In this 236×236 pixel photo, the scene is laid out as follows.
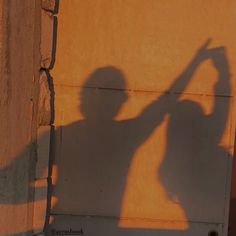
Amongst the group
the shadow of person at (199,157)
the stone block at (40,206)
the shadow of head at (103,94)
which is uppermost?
the shadow of head at (103,94)

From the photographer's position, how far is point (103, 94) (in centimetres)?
213

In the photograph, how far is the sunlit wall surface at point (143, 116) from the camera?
2.09 metres

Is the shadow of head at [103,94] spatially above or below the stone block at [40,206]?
above

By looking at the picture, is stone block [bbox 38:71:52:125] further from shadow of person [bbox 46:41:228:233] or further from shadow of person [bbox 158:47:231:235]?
shadow of person [bbox 158:47:231:235]

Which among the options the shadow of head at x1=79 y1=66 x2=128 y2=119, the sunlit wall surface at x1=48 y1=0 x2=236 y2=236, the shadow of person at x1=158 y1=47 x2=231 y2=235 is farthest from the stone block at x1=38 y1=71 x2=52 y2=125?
the shadow of person at x1=158 y1=47 x2=231 y2=235

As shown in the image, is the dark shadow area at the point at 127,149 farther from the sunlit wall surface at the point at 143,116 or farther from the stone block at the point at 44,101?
the stone block at the point at 44,101

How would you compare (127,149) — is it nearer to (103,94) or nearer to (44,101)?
(103,94)

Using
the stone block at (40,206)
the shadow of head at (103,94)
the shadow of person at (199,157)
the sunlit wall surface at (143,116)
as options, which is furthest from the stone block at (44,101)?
the shadow of person at (199,157)

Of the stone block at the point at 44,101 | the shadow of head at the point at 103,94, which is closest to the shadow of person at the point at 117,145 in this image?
the shadow of head at the point at 103,94

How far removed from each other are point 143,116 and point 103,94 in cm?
30

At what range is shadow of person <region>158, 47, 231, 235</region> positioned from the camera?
83.4 inches

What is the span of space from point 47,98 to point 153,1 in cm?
93

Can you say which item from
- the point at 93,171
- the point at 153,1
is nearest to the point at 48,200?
the point at 93,171

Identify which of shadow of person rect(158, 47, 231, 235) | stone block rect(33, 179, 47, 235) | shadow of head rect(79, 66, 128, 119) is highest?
shadow of head rect(79, 66, 128, 119)
